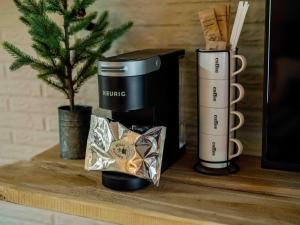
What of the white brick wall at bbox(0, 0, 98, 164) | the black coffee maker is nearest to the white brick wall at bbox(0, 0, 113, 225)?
the white brick wall at bbox(0, 0, 98, 164)

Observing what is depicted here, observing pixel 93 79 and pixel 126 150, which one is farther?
pixel 93 79

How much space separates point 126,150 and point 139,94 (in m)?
0.12

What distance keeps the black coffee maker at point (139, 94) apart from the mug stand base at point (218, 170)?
0.07m

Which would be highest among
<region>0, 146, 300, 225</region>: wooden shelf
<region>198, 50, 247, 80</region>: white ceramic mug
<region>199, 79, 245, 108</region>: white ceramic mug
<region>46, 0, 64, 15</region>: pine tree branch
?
<region>46, 0, 64, 15</region>: pine tree branch

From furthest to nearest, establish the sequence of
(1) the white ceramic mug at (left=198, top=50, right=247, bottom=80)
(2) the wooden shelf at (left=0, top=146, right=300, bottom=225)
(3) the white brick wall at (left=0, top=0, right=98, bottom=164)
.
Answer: (3) the white brick wall at (left=0, top=0, right=98, bottom=164) → (1) the white ceramic mug at (left=198, top=50, right=247, bottom=80) → (2) the wooden shelf at (left=0, top=146, right=300, bottom=225)

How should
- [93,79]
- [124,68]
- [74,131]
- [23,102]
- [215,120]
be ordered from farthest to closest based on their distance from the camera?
[23,102]
[93,79]
[74,131]
[215,120]
[124,68]

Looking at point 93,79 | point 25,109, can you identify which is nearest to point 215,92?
point 93,79

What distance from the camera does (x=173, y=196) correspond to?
0.81 meters

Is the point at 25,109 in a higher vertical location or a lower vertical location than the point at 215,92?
lower

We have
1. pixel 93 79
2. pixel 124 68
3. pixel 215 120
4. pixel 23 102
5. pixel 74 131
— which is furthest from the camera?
pixel 23 102

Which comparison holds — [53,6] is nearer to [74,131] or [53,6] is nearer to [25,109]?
[74,131]

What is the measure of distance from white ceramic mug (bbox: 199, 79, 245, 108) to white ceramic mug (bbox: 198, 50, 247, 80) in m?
0.01

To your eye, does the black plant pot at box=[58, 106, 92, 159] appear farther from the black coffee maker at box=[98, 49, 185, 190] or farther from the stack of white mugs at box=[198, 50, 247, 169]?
the stack of white mugs at box=[198, 50, 247, 169]

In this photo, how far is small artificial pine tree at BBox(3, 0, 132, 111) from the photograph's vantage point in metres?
0.92
